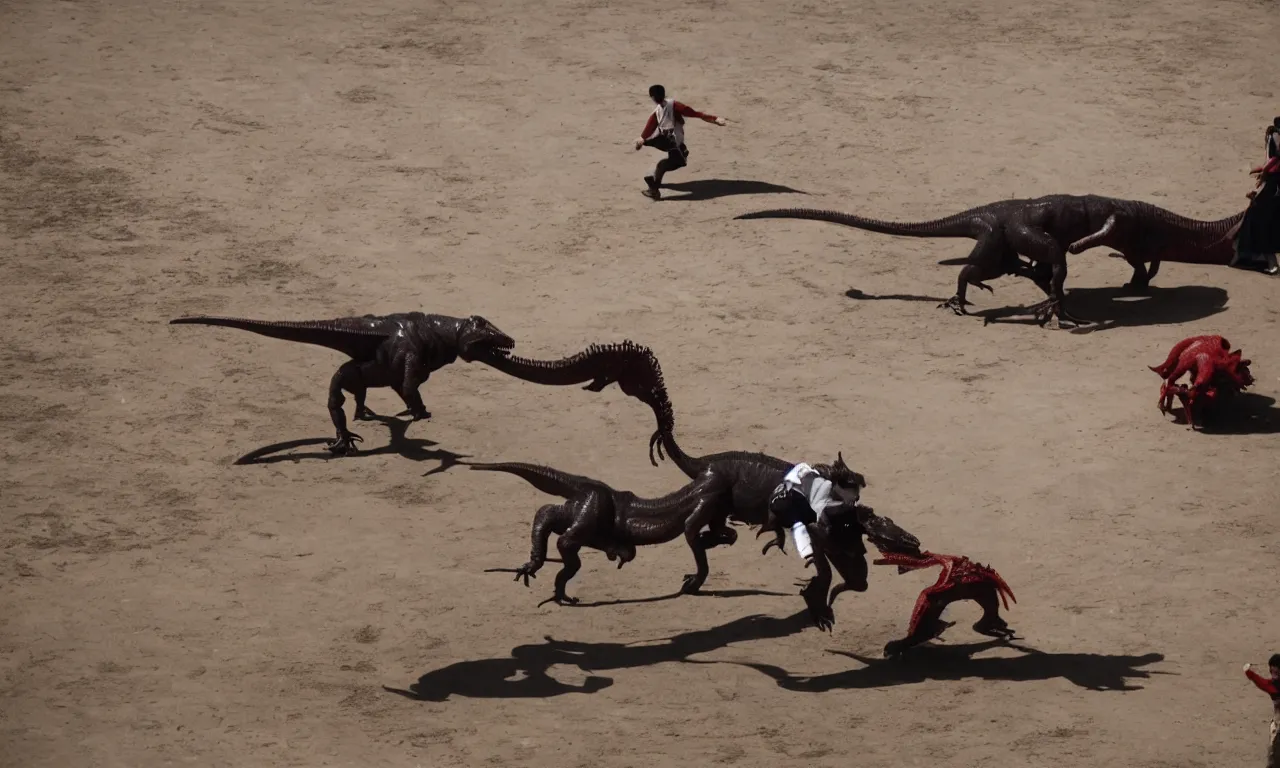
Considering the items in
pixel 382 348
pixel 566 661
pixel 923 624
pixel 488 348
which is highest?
pixel 488 348

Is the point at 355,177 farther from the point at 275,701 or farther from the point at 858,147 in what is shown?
the point at 275,701

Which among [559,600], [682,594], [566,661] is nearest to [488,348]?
[559,600]

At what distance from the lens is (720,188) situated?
26.4m

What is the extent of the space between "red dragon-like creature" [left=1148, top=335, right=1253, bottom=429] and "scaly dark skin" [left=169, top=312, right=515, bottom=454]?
709 centimetres

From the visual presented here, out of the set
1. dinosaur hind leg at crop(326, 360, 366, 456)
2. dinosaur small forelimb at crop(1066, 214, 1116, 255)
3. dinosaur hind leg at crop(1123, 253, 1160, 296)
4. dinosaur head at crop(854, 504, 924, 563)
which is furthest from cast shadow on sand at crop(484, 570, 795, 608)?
dinosaur hind leg at crop(1123, 253, 1160, 296)

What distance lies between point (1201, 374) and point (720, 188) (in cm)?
850

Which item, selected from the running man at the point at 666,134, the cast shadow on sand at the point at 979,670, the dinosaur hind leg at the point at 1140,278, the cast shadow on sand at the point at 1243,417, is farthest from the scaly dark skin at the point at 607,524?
the running man at the point at 666,134

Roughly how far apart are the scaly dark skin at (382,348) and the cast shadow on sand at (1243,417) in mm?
7515

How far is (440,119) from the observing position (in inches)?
1104

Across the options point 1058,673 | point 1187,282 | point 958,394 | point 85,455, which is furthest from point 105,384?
point 1187,282

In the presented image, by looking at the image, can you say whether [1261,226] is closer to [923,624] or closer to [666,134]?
[666,134]

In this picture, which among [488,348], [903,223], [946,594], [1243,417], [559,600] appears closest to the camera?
[946,594]

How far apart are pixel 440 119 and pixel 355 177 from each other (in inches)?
86.7

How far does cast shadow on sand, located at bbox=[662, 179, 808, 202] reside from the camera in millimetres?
26125
